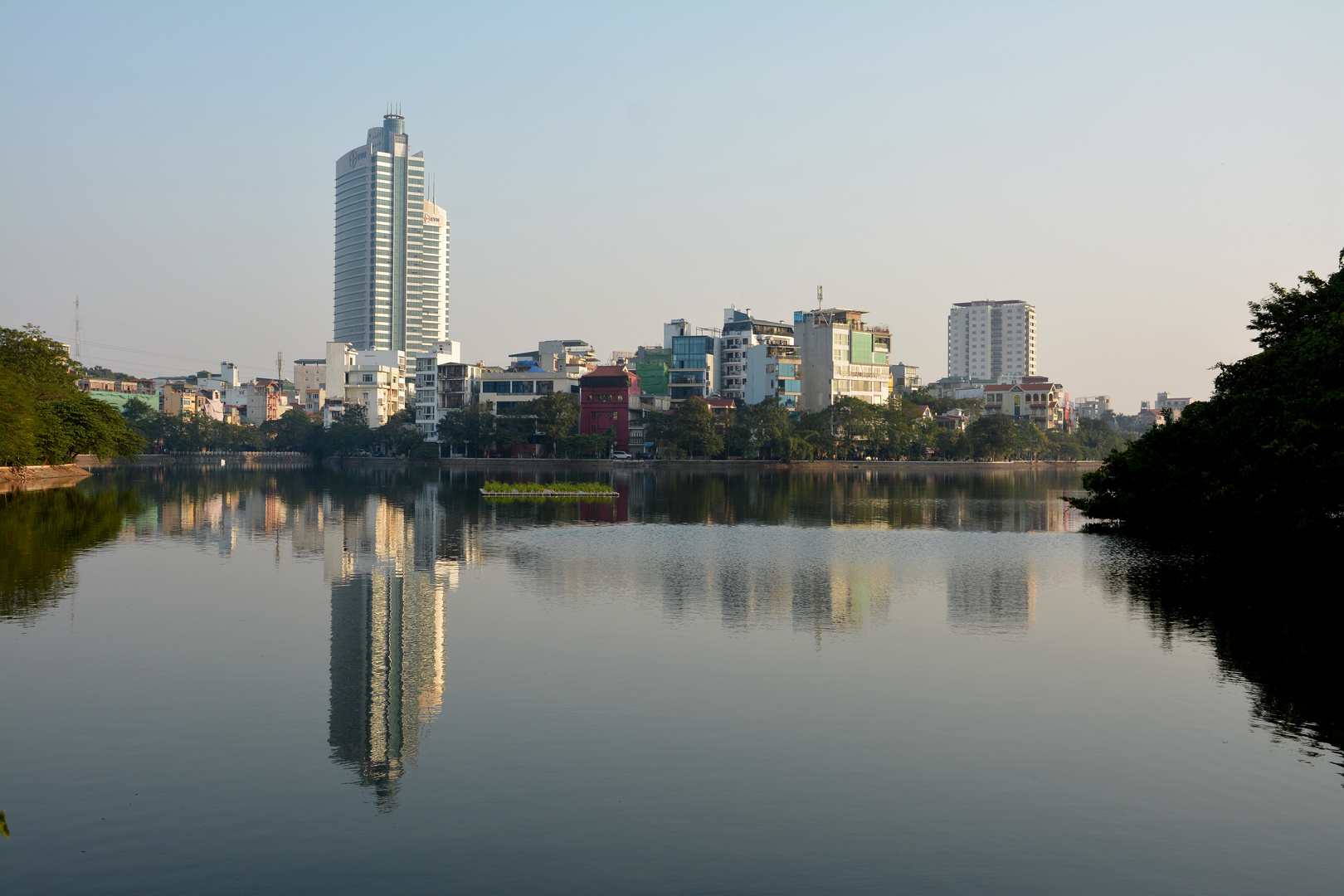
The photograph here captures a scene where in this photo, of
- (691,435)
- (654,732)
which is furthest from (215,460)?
(654,732)

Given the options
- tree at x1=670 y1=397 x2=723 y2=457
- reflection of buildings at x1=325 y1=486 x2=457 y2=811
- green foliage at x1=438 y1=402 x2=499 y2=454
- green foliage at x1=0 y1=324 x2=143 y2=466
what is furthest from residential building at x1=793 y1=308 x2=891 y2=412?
reflection of buildings at x1=325 y1=486 x2=457 y2=811

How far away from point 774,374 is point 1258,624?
10612 centimetres

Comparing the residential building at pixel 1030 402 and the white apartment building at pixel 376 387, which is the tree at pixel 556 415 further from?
the residential building at pixel 1030 402

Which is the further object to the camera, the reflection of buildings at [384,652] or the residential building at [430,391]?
the residential building at [430,391]

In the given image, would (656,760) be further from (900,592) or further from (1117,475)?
(1117,475)

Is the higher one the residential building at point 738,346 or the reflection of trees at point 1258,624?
the residential building at point 738,346

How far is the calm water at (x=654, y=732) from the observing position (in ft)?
33.1

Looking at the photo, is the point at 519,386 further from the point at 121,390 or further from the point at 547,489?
the point at 121,390

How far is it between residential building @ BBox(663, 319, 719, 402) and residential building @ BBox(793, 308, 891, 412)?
37.1 ft

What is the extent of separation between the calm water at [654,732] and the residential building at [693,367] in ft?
346

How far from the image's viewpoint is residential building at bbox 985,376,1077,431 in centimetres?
15925

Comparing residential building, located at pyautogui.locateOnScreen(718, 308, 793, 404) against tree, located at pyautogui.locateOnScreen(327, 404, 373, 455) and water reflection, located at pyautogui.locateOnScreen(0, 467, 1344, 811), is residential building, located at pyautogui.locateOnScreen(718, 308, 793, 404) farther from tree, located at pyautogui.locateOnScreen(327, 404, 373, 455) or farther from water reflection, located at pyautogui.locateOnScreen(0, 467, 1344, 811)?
water reflection, located at pyautogui.locateOnScreen(0, 467, 1344, 811)

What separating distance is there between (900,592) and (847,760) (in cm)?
1382

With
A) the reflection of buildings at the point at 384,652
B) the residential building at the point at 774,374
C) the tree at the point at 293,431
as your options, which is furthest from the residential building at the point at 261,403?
the reflection of buildings at the point at 384,652
